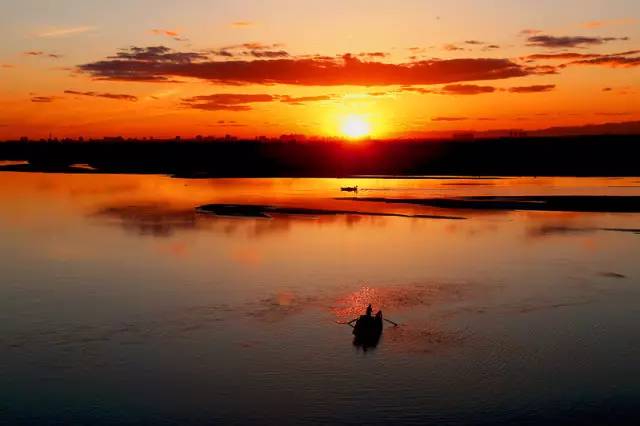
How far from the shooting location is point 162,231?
4984 cm

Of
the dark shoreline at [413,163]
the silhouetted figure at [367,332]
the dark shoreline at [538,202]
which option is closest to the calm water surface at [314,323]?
the silhouetted figure at [367,332]

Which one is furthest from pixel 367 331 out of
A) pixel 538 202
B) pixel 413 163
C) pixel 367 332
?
pixel 413 163

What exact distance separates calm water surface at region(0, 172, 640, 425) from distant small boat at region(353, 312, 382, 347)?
1.22 feet

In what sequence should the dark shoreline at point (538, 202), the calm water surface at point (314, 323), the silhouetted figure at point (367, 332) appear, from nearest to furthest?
the calm water surface at point (314, 323), the silhouetted figure at point (367, 332), the dark shoreline at point (538, 202)

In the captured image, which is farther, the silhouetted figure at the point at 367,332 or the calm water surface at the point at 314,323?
the silhouetted figure at the point at 367,332

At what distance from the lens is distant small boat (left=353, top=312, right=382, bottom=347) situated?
23.1 m

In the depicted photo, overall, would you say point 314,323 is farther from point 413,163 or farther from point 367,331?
point 413,163

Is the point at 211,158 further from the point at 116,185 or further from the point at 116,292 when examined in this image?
the point at 116,292

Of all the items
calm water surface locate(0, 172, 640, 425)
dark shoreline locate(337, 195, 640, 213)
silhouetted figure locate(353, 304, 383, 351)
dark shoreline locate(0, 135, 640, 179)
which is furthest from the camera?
dark shoreline locate(0, 135, 640, 179)

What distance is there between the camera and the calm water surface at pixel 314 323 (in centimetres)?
1781

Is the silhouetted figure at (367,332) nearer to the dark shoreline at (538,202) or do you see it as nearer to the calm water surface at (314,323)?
the calm water surface at (314,323)

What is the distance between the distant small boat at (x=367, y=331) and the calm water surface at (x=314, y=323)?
37cm

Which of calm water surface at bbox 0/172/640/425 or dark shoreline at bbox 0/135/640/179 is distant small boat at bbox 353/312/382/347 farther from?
dark shoreline at bbox 0/135/640/179

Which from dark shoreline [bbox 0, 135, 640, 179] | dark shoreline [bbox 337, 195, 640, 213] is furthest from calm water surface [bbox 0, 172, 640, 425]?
dark shoreline [bbox 0, 135, 640, 179]
